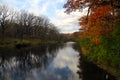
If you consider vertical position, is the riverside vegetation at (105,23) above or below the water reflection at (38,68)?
above

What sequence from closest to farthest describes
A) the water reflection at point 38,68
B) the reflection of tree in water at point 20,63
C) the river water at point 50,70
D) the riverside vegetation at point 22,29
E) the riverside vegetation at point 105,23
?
the riverside vegetation at point 105,23, the river water at point 50,70, the water reflection at point 38,68, the reflection of tree in water at point 20,63, the riverside vegetation at point 22,29

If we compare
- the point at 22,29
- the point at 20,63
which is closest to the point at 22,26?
the point at 22,29

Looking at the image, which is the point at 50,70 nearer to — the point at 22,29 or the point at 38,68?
the point at 38,68

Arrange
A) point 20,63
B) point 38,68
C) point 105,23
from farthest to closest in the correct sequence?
point 20,63 < point 38,68 < point 105,23

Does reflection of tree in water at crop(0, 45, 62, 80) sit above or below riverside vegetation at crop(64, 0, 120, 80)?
below

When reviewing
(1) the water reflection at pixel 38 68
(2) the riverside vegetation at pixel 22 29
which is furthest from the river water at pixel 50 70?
(2) the riverside vegetation at pixel 22 29

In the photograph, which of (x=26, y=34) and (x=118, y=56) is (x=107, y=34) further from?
(x=26, y=34)

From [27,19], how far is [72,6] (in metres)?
102

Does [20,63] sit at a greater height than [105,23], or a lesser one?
lesser

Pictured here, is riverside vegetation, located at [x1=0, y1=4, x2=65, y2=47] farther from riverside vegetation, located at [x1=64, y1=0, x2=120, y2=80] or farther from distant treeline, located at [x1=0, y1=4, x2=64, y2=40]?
riverside vegetation, located at [x1=64, y1=0, x2=120, y2=80]

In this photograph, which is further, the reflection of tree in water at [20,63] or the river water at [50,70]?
the reflection of tree in water at [20,63]

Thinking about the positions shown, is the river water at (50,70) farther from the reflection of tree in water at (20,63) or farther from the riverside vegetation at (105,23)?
the riverside vegetation at (105,23)

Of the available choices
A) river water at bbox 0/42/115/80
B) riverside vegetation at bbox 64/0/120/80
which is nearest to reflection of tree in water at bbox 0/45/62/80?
river water at bbox 0/42/115/80

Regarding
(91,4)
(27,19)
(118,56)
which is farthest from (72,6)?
(27,19)
